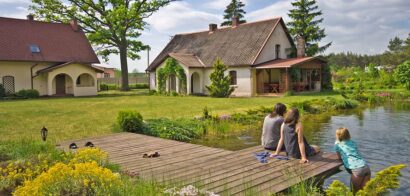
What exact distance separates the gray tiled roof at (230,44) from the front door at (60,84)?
819 centimetres

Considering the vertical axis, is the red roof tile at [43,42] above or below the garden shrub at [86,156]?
above

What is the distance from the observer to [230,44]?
32.8m

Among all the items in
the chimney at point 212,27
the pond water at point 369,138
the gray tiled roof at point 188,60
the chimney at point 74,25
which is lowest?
the pond water at point 369,138

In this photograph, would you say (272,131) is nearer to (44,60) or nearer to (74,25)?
(44,60)

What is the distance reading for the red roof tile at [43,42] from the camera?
3011cm

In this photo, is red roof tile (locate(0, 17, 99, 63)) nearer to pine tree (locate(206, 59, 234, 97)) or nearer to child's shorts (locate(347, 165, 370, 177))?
pine tree (locate(206, 59, 234, 97))

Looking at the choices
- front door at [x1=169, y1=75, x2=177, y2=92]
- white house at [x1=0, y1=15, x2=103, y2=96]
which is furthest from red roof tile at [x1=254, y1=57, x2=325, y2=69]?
white house at [x1=0, y1=15, x2=103, y2=96]

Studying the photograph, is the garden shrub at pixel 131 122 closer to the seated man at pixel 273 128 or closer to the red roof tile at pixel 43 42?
the seated man at pixel 273 128

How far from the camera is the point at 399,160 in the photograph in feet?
27.5

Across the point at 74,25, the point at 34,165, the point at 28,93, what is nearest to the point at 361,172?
the point at 34,165

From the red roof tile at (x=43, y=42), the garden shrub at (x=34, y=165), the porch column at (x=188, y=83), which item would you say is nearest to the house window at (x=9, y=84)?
Answer: the red roof tile at (x=43, y=42)

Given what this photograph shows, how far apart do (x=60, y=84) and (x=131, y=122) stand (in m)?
23.7

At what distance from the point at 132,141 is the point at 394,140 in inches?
301

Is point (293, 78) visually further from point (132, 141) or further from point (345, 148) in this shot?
point (345, 148)
